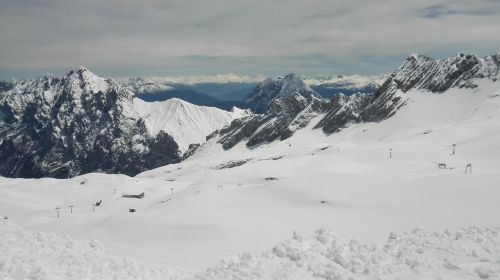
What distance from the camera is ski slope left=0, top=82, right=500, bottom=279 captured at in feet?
67.9

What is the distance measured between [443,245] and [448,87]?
18811 cm

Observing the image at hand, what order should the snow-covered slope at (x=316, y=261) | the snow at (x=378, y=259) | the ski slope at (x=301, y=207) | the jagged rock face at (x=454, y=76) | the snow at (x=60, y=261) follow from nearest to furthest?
1. the snow at (x=378, y=259)
2. the snow-covered slope at (x=316, y=261)
3. the snow at (x=60, y=261)
4. the ski slope at (x=301, y=207)
5. the jagged rock face at (x=454, y=76)

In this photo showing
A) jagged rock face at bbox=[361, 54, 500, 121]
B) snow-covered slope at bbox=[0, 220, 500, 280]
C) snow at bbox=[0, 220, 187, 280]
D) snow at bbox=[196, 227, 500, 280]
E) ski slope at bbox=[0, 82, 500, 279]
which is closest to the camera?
snow at bbox=[196, 227, 500, 280]

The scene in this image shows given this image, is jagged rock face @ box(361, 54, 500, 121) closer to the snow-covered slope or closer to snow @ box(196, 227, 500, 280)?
snow @ box(196, 227, 500, 280)

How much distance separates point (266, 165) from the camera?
115 metres

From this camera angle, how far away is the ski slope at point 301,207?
20.7 m

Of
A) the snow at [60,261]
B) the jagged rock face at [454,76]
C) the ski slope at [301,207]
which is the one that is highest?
the jagged rock face at [454,76]

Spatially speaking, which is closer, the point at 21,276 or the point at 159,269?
the point at 21,276

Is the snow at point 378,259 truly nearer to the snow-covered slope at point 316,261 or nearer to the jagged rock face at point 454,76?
the snow-covered slope at point 316,261

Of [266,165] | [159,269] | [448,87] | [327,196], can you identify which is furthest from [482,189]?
[448,87]

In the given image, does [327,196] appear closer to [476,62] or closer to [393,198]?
[393,198]

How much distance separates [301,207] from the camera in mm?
55219

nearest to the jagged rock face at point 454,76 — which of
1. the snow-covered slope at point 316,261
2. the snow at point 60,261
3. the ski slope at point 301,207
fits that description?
the ski slope at point 301,207

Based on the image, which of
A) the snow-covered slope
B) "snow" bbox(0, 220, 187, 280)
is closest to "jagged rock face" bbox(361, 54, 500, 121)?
the snow-covered slope
